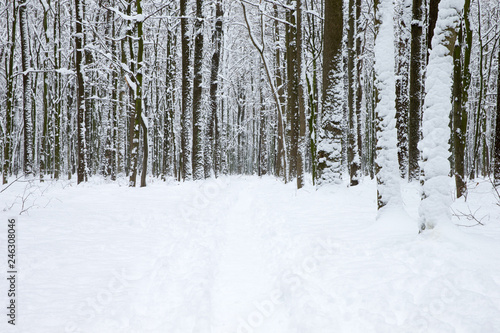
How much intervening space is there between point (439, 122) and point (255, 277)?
298cm

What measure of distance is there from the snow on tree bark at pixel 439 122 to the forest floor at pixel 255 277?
1.02 feet

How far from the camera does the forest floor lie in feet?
7.93

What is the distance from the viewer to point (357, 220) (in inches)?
217

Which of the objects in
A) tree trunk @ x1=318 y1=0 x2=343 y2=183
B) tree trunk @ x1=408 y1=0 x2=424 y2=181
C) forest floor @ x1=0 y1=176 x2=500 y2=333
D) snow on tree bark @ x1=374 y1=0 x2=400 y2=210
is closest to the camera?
forest floor @ x1=0 y1=176 x2=500 y2=333

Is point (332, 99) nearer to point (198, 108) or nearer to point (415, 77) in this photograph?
point (415, 77)

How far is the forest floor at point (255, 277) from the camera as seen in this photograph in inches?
95.2

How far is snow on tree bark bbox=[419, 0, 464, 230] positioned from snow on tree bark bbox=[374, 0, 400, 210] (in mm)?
1286

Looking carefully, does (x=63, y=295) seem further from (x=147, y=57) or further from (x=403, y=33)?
(x=147, y=57)

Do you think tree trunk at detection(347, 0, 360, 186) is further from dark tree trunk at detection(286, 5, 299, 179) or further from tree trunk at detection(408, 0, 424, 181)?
dark tree trunk at detection(286, 5, 299, 179)

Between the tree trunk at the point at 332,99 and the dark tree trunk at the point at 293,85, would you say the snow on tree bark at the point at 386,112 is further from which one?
the dark tree trunk at the point at 293,85

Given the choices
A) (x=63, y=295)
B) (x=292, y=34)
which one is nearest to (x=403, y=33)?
(x=292, y=34)

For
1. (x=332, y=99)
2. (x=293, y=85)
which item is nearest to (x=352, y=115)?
(x=293, y=85)

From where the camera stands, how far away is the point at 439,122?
147 inches

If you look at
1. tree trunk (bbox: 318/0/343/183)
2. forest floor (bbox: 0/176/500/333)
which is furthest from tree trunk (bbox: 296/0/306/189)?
forest floor (bbox: 0/176/500/333)
